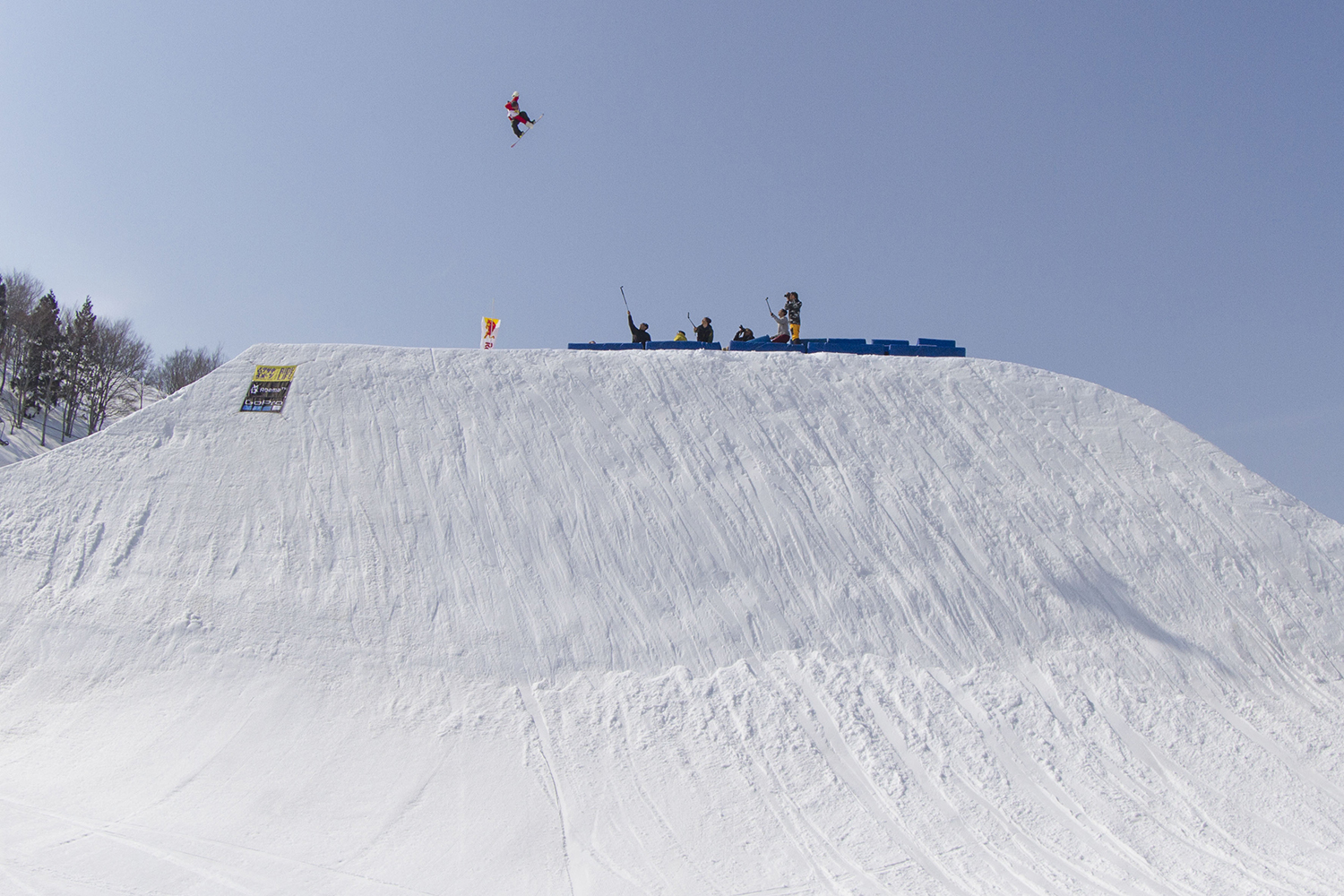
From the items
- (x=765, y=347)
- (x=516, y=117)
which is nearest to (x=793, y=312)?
(x=765, y=347)

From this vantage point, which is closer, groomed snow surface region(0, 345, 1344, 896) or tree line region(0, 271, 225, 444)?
groomed snow surface region(0, 345, 1344, 896)

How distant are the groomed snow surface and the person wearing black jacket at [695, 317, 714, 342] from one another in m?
1.66

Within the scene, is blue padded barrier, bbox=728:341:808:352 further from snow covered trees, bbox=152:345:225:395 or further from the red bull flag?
snow covered trees, bbox=152:345:225:395

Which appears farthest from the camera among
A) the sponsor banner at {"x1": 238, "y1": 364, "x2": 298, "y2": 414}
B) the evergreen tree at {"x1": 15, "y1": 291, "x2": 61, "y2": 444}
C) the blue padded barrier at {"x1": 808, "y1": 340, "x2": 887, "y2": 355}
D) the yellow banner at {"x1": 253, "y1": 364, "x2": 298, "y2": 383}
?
the evergreen tree at {"x1": 15, "y1": 291, "x2": 61, "y2": 444}

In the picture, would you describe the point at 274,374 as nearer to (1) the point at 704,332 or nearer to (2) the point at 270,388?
(2) the point at 270,388

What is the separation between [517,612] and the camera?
547 inches

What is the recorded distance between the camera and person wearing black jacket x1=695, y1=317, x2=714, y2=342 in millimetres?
20125

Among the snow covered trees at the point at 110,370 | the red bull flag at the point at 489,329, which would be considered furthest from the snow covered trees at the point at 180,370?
the red bull flag at the point at 489,329

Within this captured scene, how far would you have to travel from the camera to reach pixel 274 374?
1773cm

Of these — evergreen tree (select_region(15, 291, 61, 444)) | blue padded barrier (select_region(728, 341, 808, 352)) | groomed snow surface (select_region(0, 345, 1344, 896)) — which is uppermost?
evergreen tree (select_region(15, 291, 61, 444))

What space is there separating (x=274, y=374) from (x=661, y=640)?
992 cm

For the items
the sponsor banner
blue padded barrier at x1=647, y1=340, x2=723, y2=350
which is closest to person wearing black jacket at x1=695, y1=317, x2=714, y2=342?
blue padded barrier at x1=647, y1=340, x2=723, y2=350

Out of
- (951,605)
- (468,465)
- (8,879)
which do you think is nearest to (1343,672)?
(951,605)

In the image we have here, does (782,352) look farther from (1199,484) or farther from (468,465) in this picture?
(1199,484)
